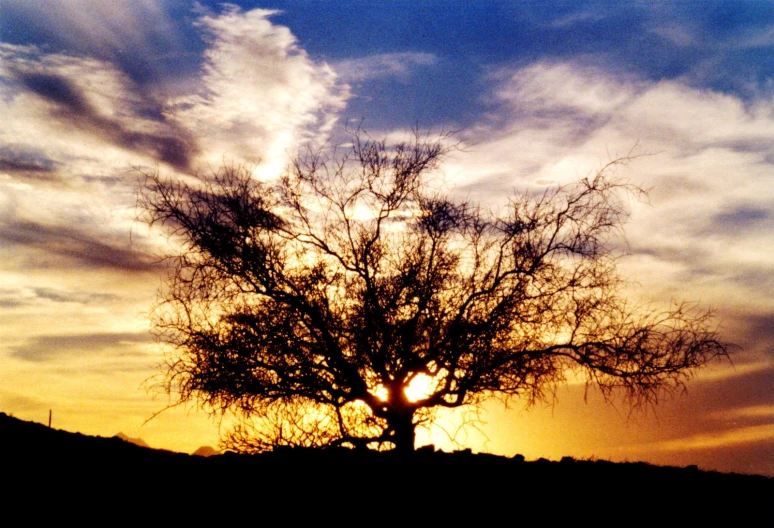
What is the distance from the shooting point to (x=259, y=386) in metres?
13.2

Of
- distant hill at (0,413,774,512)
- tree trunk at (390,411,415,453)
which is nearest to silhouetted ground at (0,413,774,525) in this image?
distant hill at (0,413,774,512)

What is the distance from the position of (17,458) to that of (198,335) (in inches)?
176

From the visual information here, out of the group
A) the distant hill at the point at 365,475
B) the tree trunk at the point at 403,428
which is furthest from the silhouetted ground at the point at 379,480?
Answer: the tree trunk at the point at 403,428

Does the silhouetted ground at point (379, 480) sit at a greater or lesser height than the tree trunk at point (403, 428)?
lesser

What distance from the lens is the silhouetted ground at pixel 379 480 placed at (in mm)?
7801

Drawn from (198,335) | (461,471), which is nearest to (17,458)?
(198,335)

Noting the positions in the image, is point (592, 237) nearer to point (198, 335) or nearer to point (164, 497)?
point (198, 335)

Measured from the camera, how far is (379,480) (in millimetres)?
8211

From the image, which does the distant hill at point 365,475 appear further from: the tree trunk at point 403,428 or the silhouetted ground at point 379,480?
the tree trunk at point 403,428

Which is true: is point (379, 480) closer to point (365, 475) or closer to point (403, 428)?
point (365, 475)

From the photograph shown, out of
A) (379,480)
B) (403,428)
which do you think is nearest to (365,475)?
(379,480)

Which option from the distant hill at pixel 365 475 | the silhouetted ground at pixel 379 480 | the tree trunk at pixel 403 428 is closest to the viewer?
the silhouetted ground at pixel 379 480

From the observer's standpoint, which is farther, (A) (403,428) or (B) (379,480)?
(A) (403,428)

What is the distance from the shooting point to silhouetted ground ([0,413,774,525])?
7.80m
